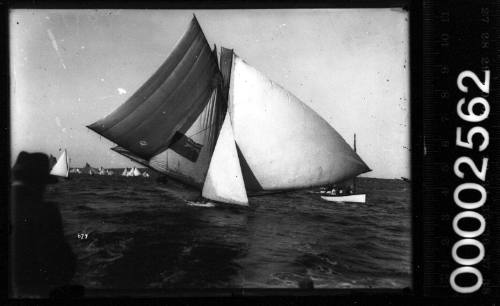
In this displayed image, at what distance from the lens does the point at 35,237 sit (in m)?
2.51

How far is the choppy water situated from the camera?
2.46 metres

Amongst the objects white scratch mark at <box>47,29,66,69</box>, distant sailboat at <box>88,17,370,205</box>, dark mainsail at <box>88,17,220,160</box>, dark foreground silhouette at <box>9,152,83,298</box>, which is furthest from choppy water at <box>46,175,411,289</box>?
white scratch mark at <box>47,29,66,69</box>

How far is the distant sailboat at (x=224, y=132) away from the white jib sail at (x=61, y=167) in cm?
37

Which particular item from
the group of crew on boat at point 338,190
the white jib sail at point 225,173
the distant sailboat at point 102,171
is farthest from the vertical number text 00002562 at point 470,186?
the distant sailboat at point 102,171

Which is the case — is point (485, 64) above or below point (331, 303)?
above

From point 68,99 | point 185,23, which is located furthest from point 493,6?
point 68,99

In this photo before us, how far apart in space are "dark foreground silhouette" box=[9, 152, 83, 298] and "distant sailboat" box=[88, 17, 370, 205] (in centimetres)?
71

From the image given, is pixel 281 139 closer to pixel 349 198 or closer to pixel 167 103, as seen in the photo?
pixel 349 198

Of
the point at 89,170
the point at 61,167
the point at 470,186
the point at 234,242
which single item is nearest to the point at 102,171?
the point at 89,170

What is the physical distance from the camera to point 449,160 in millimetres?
2396

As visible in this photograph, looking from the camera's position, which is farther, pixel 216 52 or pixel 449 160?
pixel 216 52

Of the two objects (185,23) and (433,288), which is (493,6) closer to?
(433,288)

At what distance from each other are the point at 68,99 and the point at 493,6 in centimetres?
377

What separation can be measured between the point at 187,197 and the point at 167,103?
0.91 meters
